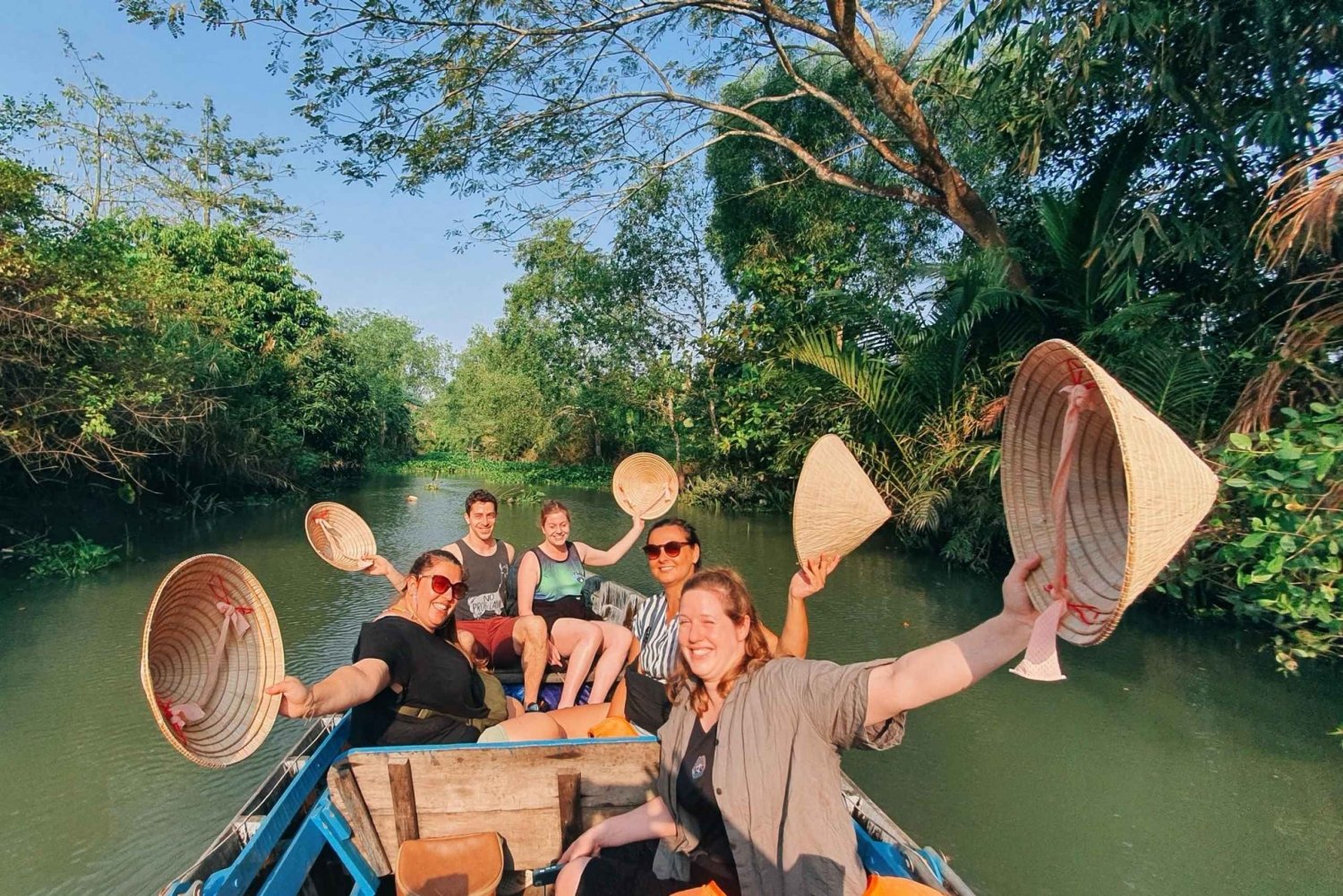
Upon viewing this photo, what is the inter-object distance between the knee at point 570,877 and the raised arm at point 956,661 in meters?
0.90

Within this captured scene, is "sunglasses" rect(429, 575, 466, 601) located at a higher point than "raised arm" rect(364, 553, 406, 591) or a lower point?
higher

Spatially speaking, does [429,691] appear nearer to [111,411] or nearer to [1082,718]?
[1082,718]

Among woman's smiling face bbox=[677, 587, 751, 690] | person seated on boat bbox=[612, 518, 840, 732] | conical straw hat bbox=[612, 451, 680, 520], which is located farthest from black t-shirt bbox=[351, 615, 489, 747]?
conical straw hat bbox=[612, 451, 680, 520]

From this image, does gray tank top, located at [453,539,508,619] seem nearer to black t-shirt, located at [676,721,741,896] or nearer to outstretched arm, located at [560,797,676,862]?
outstretched arm, located at [560,797,676,862]

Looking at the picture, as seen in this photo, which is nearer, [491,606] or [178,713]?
[178,713]

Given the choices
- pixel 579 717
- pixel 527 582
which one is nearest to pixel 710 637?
pixel 579 717

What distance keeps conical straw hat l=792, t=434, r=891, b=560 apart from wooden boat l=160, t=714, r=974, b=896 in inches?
33.3

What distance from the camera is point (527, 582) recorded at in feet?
13.7

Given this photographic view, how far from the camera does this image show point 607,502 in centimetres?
1947

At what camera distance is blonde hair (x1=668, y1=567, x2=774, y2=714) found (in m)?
1.75

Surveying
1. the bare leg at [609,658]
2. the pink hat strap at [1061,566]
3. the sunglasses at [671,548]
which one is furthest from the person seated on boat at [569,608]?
the pink hat strap at [1061,566]

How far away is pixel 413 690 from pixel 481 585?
6.09ft

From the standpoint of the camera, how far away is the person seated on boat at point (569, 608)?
371 centimetres

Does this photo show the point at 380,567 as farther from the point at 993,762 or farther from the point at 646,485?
the point at 993,762
